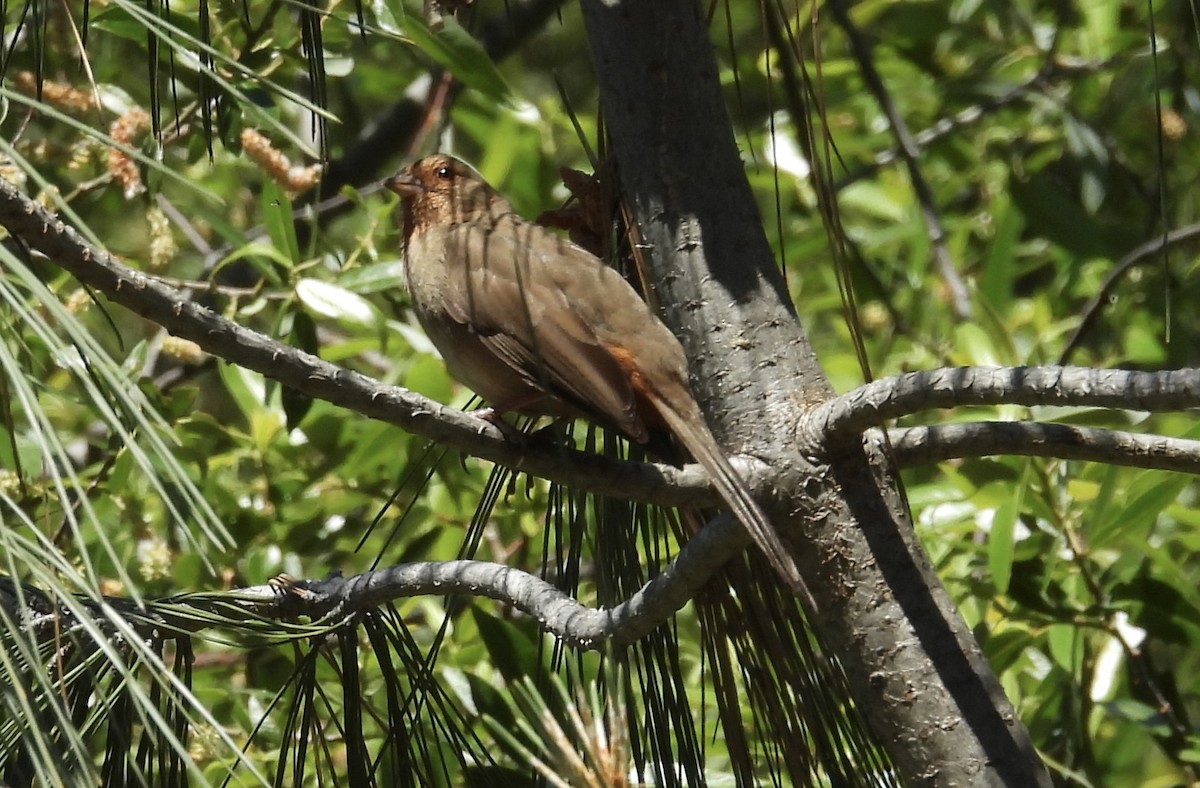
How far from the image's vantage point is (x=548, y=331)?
10.6ft

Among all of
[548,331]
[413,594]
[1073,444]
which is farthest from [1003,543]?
[413,594]

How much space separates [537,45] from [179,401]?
16.5 ft

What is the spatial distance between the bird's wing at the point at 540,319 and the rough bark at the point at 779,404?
0.48 meters

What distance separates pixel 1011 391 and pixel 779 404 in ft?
1.55

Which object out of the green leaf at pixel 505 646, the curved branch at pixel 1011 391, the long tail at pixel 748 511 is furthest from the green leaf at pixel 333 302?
the curved branch at pixel 1011 391

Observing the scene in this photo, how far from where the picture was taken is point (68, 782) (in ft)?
5.15

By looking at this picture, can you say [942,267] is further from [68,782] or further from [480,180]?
[68,782]

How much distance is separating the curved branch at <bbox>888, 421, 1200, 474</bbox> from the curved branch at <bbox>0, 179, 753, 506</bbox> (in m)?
0.33

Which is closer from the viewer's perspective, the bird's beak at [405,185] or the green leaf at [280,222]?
the green leaf at [280,222]

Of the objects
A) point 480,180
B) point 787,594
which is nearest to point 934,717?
point 787,594

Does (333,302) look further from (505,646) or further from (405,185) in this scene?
(505,646)

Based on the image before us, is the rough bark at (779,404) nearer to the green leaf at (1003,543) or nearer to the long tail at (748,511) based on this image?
the long tail at (748,511)

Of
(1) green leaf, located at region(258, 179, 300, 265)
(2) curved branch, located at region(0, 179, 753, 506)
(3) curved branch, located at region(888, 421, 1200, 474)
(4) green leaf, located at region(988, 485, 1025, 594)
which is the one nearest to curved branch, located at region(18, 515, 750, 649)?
(2) curved branch, located at region(0, 179, 753, 506)

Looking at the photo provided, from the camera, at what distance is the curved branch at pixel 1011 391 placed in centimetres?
181
